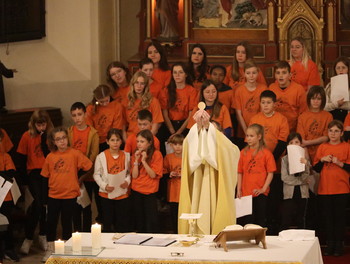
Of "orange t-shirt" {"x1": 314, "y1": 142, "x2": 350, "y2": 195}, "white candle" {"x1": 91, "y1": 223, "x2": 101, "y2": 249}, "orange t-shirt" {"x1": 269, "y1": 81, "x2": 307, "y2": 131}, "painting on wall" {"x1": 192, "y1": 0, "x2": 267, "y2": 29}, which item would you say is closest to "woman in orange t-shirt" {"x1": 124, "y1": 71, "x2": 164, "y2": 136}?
"orange t-shirt" {"x1": 269, "y1": 81, "x2": 307, "y2": 131}

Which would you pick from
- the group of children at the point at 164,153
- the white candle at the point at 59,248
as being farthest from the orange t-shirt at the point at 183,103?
the white candle at the point at 59,248

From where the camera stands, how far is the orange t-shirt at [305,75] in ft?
33.8

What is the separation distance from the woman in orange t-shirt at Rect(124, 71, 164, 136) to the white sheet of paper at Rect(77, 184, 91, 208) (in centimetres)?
90

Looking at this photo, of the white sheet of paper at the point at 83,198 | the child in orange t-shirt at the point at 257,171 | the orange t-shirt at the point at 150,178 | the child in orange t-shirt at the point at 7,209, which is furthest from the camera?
the white sheet of paper at the point at 83,198

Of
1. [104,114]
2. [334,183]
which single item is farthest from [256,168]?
[104,114]

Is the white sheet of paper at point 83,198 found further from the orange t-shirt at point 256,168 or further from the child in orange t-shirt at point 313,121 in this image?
the child in orange t-shirt at point 313,121

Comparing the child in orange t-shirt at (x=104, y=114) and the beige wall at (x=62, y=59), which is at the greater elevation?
the beige wall at (x=62, y=59)

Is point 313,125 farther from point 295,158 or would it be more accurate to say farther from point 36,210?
point 36,210

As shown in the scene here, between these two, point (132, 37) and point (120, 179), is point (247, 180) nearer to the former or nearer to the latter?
point (120, 179)

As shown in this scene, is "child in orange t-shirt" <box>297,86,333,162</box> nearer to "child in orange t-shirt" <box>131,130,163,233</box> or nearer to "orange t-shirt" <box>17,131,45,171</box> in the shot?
"child in orange t-shirt" <box>131,130,163,233</box>

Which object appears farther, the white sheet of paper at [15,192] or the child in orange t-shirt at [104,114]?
the child in orange t-shirt at [104,114]

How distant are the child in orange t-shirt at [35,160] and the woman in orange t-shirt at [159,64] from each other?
5.29 feet

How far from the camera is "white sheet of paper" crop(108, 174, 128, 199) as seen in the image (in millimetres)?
9094

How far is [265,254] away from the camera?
19.9 feet
